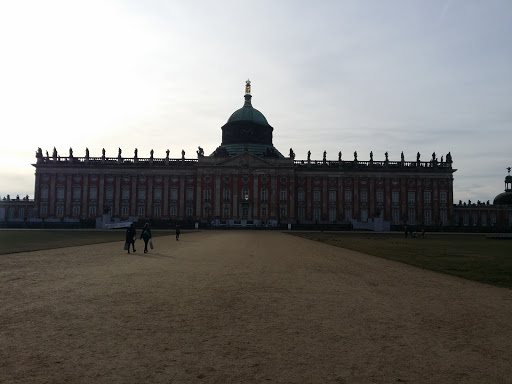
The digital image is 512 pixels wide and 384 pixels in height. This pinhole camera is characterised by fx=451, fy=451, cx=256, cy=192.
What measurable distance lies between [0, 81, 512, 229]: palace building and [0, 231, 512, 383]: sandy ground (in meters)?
75.2

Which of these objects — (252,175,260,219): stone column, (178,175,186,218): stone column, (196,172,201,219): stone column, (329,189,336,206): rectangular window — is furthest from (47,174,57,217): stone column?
(329,189,336,206): rectangular window

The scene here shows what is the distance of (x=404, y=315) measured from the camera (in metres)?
9.98

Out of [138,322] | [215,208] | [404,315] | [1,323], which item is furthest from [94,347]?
[215,208]

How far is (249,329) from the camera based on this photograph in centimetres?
852

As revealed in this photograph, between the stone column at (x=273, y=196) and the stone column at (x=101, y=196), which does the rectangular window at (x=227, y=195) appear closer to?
the stone column at (x=273, y=196)

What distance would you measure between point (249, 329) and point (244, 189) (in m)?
82.8

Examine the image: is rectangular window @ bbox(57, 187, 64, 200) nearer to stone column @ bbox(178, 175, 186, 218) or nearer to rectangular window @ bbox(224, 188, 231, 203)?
stone column @ bbox(178, 175, 186, 218)

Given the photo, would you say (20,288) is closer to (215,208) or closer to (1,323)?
(1,323)

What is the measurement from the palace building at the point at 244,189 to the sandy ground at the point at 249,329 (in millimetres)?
75164

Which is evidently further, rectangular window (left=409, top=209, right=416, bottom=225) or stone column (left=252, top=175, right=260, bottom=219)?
rectangular window (left=409, top=209, right=416, bottom=225)

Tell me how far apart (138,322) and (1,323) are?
8.47 feet

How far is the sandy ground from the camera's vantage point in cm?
626

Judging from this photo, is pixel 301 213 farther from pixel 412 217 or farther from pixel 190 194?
pixel 190 194

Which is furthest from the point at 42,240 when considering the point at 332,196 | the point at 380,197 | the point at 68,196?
the point at 380,197
